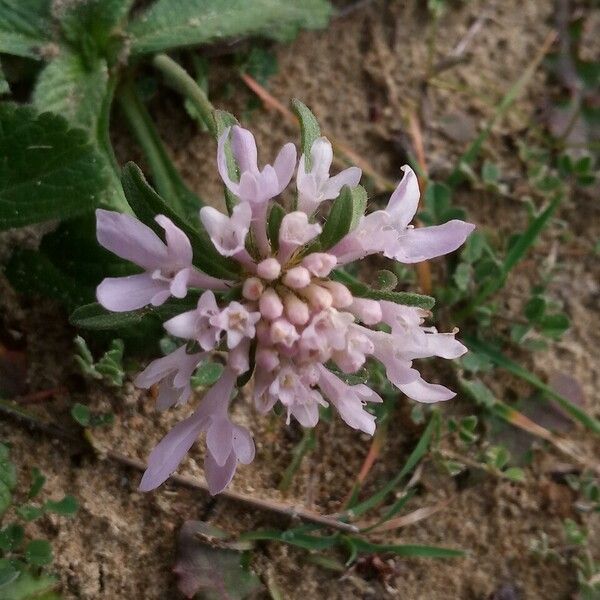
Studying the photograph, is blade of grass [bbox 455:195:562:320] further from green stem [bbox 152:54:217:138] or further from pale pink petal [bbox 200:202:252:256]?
pale pink petal [bbox 200:202:252:256]

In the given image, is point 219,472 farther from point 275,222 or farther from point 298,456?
point 298,456

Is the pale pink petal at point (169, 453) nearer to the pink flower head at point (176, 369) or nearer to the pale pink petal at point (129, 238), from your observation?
the pink flower head at point (176, 369)

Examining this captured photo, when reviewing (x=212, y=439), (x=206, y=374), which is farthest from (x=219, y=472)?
(x=206, y=374)

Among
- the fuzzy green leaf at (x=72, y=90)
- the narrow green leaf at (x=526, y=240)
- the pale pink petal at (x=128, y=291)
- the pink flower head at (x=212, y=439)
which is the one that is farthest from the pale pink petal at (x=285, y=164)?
the narrow green leaf at (x=526, y=240)

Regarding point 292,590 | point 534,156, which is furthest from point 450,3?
point 292,590

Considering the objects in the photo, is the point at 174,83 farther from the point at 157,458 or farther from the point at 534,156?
the point at 534,156

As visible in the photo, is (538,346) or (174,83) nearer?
(174,83)
